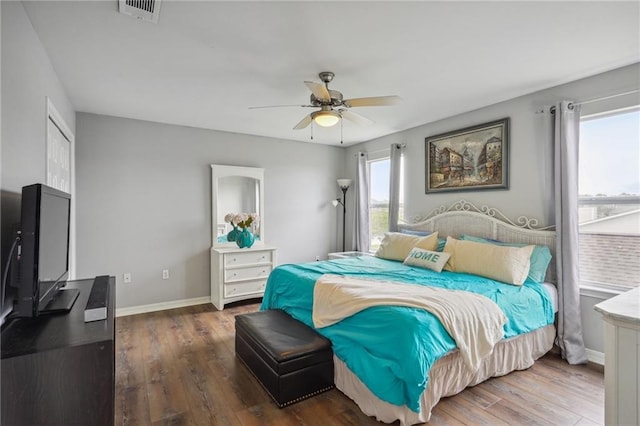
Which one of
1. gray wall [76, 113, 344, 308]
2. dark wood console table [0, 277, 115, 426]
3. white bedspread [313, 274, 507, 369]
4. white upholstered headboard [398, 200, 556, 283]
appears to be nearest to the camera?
dark wood console table [0, 277, 115, 426]

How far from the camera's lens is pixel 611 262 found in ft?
8.84

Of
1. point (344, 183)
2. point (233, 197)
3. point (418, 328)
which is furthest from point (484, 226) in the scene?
point (233, 197)

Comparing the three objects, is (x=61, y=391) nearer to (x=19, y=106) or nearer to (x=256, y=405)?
(x=256, y=405)

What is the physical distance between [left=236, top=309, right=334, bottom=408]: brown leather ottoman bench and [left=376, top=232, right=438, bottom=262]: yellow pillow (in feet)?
5.60

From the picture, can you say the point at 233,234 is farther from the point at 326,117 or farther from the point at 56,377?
the point at 56,377

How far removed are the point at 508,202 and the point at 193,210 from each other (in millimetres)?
3926

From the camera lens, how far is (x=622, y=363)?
1.45 meters

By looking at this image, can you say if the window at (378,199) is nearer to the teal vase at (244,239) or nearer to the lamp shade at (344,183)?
the lamp shade at (344,183)

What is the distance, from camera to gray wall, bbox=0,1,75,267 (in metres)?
1.55

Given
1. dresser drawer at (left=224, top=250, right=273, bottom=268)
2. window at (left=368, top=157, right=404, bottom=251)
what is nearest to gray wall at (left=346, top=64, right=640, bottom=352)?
window at (left=368, top=157, right=404, bottom=251)

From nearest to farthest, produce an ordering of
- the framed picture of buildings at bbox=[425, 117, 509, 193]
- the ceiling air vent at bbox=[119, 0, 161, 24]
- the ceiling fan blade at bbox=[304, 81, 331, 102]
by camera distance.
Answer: the ceiling air vent at bbox=[119, 0, 161, 24] < the ceiling fan blade at bbox=[304, 81, 331, 102] < the framed picture of buildings at bbox=[425, 117, 509, 193]

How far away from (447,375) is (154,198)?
388 centimetres

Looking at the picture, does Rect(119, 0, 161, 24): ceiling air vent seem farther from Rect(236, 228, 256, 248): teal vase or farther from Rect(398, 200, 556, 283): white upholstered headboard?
Rect(398, 200, 556, 283): white upholstered headboard

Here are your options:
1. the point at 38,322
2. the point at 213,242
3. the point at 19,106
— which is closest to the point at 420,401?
the point at 38,322
